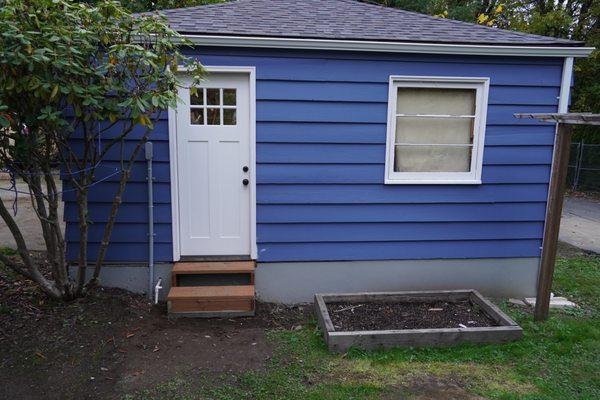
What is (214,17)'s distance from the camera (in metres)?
4.68

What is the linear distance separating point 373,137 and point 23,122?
3130mm

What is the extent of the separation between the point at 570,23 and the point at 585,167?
4.75 m

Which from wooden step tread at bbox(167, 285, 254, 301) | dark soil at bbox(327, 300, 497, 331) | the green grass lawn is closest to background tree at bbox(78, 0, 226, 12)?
wooden step tread at bbox(167, 285, 254, 301)

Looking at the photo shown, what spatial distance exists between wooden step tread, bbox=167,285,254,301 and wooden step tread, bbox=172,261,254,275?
0.51 feet

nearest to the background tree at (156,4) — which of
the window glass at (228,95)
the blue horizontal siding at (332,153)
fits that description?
the window glass at (228,95)

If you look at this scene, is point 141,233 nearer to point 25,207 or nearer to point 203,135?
point 203,135

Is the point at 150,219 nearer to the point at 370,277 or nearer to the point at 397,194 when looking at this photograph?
the point at 370,277

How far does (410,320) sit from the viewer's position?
163 inches

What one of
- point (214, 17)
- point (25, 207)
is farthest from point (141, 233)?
point (25, 207)

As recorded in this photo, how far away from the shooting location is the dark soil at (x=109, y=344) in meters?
3.15

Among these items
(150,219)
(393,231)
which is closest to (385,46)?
(393,231)

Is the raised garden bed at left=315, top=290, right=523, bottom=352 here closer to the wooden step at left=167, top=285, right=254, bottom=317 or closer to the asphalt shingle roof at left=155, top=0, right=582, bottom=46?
the wooden step at left=167, top=285, right=254, bottom=317

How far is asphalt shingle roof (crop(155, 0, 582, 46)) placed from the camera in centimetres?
436

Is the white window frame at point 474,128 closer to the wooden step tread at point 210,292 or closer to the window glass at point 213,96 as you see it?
the window glass at point 213,96
